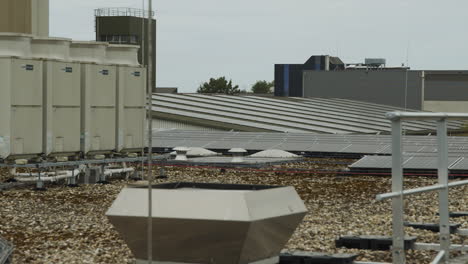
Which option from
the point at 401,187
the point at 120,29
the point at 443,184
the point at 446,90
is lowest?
the point at 443,184

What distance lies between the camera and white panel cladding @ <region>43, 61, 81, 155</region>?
2825cm

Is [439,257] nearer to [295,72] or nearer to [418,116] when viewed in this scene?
[418,116]

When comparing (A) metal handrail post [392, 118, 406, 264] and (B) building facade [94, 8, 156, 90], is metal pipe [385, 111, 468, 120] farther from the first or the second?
(B) building facade [94, 8, 156, 90]

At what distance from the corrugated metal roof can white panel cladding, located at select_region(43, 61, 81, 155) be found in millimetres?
27887

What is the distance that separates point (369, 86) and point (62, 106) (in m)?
87.2

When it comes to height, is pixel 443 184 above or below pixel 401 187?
below

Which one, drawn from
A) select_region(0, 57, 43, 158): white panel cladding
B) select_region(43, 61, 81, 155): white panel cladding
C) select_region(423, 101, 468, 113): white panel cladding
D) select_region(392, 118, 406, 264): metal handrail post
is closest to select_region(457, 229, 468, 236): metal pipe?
select_region(392, 118, 406, 264): metal handrail post

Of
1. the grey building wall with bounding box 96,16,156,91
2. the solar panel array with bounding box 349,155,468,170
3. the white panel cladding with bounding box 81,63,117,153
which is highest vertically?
the grey building wall with bounding box 96,16,156,91

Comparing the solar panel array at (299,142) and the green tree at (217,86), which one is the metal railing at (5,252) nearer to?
the solar panel array at (299,142)

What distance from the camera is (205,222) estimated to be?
11.4 meters

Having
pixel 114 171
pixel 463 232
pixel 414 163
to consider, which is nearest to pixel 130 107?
pixel 114 171

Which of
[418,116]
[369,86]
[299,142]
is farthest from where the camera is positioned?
[369,86]

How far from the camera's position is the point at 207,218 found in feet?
37.4

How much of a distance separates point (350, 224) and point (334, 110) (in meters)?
58.2
